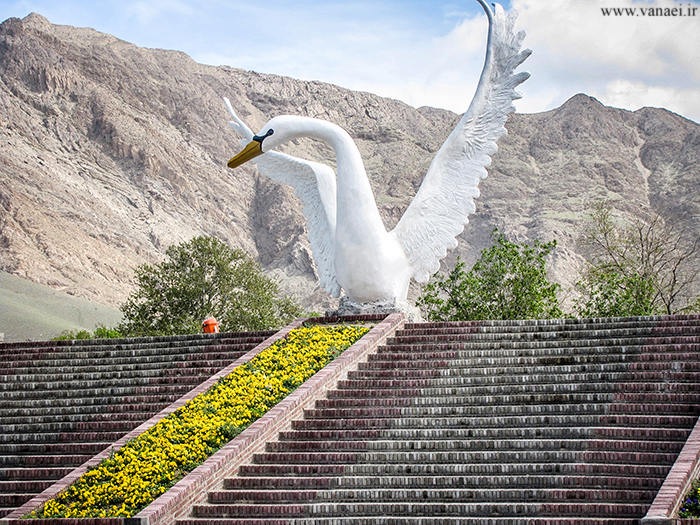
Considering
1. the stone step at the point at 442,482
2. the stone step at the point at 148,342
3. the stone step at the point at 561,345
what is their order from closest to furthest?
1. the stone step at the point at 442,482
2. the stone step at the point at 561,345
3. the stone step at the point at 148,342

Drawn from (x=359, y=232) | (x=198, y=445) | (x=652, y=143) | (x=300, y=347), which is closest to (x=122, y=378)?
(x=300, y=347)

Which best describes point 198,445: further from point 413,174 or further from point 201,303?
point 413,174

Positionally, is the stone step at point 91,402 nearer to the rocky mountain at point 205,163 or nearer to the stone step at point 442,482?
the stone step at point 442,482

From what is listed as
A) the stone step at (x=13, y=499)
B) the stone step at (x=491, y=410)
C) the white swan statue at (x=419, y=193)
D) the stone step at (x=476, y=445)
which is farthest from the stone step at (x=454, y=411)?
the white swan statue at (x=419, y=193)

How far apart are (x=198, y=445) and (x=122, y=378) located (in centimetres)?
343

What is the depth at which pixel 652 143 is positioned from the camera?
78.5 meters

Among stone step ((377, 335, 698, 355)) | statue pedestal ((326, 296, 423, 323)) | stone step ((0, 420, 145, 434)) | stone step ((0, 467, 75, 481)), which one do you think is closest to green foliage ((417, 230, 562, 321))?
statue pedestal ((326, 296, 423, 323))

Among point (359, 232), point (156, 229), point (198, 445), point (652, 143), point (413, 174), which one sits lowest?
point (198, 445)

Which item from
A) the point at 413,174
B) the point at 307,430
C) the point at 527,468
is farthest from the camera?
the point at 413,174

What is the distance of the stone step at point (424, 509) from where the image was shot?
6.76 metres

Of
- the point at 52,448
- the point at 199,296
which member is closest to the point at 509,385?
the point at 52,448

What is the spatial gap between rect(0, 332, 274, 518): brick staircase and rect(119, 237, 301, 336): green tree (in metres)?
11.7

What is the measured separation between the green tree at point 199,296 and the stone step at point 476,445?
16.0 m

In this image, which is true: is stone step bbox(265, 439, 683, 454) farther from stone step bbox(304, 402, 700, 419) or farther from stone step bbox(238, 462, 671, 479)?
stone step bbox(304, 402, 700, 419)
